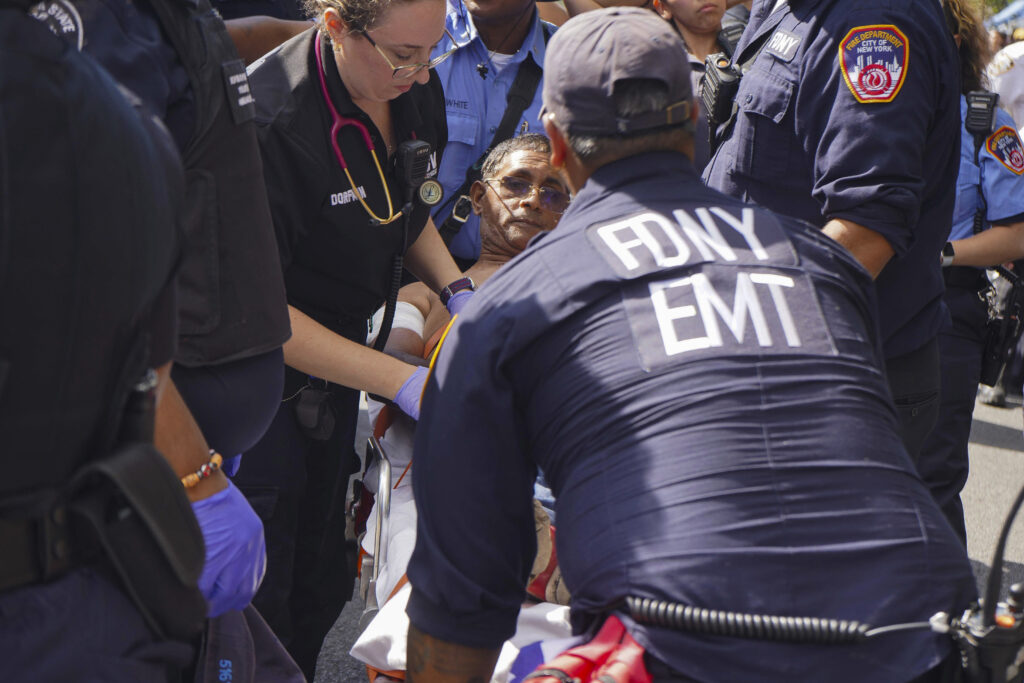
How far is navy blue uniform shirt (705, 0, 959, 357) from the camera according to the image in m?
2.45

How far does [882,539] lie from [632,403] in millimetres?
369

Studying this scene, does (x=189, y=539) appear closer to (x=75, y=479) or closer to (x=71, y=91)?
(x=75, y=479)

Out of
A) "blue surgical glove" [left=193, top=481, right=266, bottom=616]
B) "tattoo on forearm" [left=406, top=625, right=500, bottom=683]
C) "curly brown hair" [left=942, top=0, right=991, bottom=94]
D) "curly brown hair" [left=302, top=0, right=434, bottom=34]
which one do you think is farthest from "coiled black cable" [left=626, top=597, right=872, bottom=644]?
"curly brown hair" [left=942, top=0, right=991, bottom=94]

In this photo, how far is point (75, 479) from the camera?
3.65 ft

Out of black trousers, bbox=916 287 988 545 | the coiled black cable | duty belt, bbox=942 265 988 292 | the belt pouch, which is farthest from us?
duty belt, bbox=942 265 988 292

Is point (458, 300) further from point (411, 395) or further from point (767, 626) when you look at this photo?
point (767, 626)

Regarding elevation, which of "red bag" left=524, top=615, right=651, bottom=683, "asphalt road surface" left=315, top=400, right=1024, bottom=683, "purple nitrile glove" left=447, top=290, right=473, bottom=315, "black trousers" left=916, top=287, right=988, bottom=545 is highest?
"red bag" left=524, top=615, right=651, bottom=683

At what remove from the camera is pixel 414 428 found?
9.15 feet

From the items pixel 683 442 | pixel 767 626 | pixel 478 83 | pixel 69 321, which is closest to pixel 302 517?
pixel 478 83

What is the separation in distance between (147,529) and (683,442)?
0.68 m

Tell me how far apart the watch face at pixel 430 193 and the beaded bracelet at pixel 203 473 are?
1.37m

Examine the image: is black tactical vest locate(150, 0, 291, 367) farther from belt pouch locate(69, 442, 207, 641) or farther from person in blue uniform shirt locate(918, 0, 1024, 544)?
person in blue uniform shirt locate(918, 0, 1024, 544)

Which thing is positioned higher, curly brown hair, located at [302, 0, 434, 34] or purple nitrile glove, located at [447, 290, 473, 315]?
curly brown hair, located at [302, 0, 434, 34]

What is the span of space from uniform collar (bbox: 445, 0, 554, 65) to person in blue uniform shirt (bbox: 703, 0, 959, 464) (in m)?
0.88
